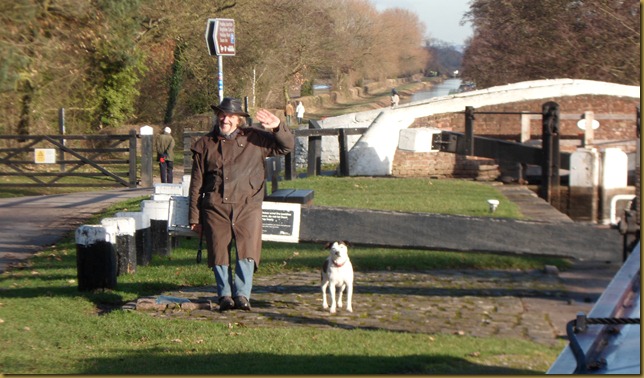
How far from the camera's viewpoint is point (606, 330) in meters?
4.83

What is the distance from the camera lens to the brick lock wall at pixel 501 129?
23.3 m

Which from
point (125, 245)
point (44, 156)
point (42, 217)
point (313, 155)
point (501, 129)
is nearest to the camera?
point (125, 245)

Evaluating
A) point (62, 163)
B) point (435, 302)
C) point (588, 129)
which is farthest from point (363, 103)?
point (435, 302)

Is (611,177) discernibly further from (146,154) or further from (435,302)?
(146,154)

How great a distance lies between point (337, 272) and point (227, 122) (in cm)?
176

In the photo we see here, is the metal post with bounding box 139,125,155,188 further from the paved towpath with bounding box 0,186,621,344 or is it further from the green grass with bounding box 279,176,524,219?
the paved towpath with bounding box 0,186,621,344

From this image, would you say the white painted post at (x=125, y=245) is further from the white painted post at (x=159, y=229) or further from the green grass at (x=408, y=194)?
the green grass at (x=408, y=194)

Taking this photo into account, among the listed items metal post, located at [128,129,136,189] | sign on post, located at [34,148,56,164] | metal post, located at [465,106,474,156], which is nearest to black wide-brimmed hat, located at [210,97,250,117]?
metal post, located at [465,106,474,156]

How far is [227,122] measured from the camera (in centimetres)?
916

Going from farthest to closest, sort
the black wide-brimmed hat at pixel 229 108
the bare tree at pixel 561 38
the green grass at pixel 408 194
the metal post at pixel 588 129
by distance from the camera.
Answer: the bare tree at pixel 561 38, the metal post at pixel 588 129, the green grass at pixel 408 194, the black wide-brimmed hat at pixel 229 108

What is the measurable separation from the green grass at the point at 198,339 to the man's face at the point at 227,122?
70.1 inches

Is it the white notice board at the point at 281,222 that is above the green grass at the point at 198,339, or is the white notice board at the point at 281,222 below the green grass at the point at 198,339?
above

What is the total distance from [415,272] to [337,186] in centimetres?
856

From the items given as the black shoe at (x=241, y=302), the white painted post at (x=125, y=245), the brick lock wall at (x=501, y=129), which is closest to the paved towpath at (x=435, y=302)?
the black shoe at (x=241, y=302)
